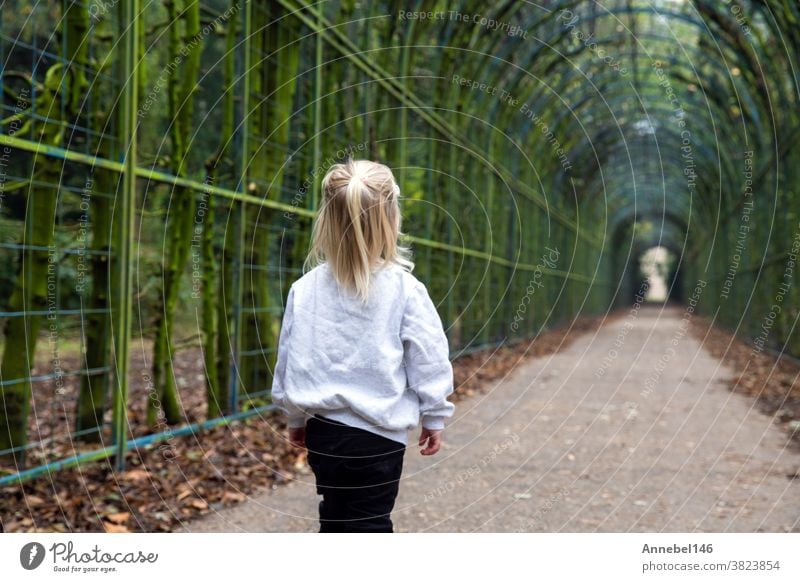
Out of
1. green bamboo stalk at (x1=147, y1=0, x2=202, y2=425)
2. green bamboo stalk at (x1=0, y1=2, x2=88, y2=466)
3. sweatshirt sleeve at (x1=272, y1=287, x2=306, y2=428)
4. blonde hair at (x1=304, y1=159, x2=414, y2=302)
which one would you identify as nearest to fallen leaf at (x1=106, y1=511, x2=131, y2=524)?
green bamboo stalk at (x1=0, y1=2, x2=88, y2=466)

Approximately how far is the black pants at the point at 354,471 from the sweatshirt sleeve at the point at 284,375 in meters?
0.06

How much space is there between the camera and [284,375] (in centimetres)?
266

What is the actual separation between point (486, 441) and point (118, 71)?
3.51 metres

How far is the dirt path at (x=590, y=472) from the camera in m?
4.29

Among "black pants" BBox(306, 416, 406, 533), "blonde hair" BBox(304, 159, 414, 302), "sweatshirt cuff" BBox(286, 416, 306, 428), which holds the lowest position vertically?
"black pants" BBox(306, 416, 406, 533)

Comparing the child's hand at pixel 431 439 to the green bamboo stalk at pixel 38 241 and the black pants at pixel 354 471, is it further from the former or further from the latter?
the green bamboo stalk at pixel 38 241

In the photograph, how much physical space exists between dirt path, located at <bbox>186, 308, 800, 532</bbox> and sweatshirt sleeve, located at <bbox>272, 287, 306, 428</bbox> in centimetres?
160

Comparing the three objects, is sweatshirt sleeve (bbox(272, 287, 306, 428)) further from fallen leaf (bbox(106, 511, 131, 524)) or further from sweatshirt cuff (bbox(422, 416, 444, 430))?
fallen leaf (bbox(106, 511, 131, 524))

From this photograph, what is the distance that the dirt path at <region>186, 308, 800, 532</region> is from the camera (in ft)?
14.1

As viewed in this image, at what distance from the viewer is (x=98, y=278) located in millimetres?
4887

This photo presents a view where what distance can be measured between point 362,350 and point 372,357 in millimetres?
33

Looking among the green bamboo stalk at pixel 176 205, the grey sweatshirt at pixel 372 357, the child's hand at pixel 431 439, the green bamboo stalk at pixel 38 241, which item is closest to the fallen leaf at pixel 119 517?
the green bamboo stalk at pixel 38 241

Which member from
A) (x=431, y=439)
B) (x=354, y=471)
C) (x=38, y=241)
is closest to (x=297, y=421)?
(x=354, y=471)

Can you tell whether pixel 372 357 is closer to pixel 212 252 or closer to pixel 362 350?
pixel 362 350
